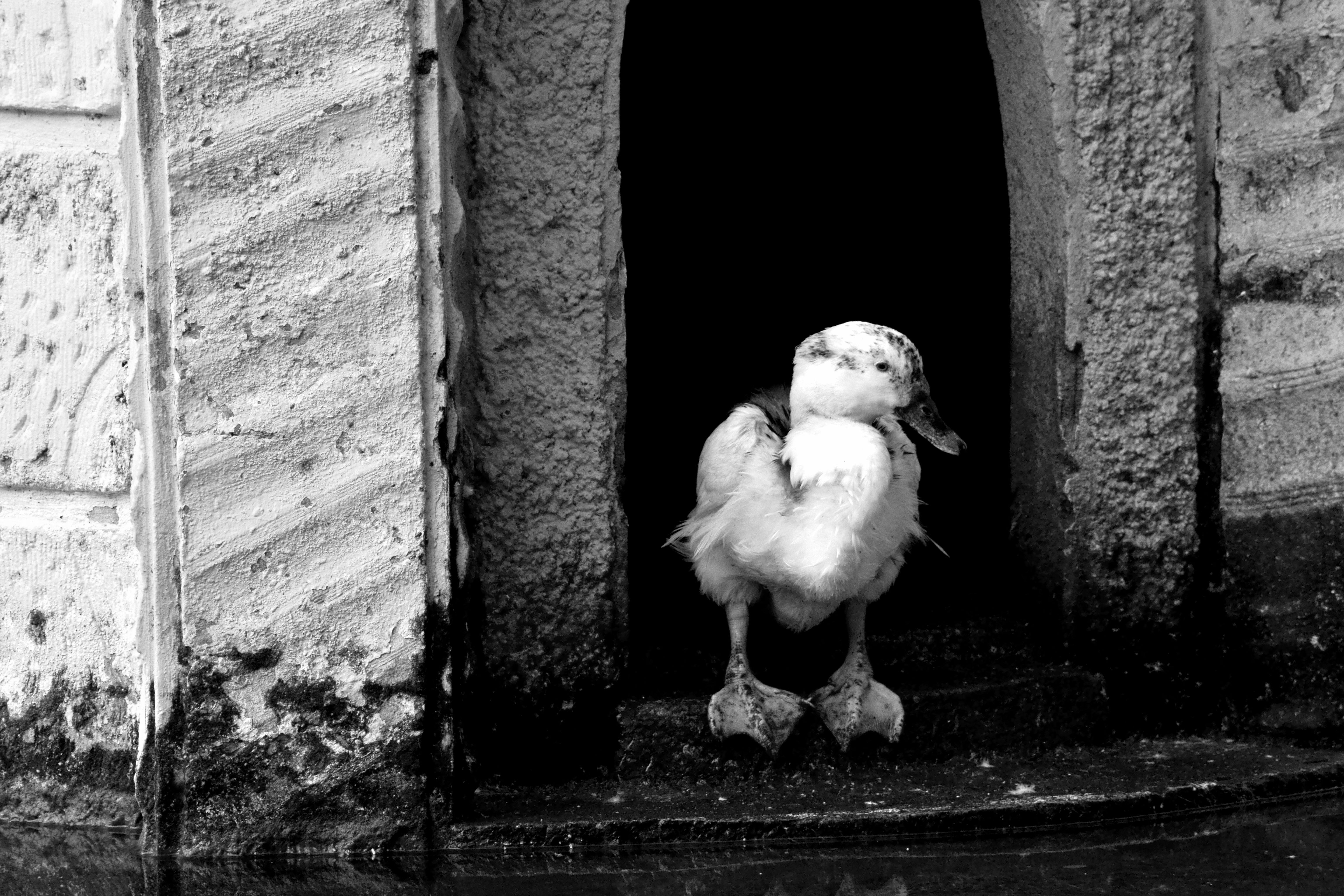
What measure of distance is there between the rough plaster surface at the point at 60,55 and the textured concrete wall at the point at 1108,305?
200 centimetres

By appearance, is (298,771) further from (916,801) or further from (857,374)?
(857,374)

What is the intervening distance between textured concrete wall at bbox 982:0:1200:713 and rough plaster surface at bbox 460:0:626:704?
101cm

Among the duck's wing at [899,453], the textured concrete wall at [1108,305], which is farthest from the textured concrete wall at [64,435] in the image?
the textured concrete wall at [1108,305]

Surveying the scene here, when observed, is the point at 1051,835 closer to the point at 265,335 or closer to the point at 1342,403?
the point at 1342,403

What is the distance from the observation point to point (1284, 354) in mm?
3750

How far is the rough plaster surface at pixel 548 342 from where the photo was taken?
3395 millimetres

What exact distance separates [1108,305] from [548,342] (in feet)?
4.26

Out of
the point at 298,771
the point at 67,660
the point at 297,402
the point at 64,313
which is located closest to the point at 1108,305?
the point at 297,402

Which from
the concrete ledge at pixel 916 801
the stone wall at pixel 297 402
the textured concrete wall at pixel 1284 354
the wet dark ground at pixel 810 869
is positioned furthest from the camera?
the textured concrete wall at pixel 1284 354

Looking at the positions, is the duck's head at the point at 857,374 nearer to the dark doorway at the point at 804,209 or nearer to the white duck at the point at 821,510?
the white duck at the point at 821,510

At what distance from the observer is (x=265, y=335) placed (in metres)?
3.19

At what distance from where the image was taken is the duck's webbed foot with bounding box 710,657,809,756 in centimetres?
356

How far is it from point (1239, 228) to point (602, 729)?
189 centimetres

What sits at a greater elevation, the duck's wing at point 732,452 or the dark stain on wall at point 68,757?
the duck's wing at point 732,452
